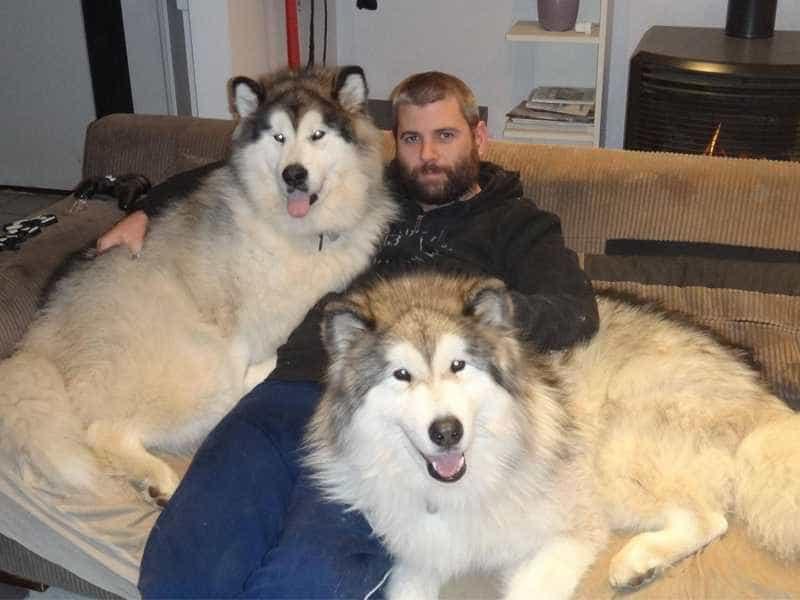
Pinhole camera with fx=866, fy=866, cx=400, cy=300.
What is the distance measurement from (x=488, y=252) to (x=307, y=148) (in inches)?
22.3

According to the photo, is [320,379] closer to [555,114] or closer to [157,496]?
[157,496]

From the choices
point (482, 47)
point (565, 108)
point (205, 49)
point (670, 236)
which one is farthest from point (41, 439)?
point (482, 47)

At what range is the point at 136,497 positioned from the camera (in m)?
2.04

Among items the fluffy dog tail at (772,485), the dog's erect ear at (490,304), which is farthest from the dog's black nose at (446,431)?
the fluffy dog tail at (772,485)

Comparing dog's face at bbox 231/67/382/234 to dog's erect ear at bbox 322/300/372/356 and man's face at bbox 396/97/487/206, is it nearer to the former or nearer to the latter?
man's face at bbox 396/97/487/206

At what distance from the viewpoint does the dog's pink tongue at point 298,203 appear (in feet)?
7.81

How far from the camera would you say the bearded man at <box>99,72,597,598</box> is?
1789 mm

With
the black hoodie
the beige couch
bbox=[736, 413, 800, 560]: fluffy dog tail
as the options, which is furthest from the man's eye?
the beige couch

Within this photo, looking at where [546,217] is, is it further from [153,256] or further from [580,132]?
[580,132]

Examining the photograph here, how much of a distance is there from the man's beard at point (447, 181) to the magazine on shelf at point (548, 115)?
1.97 meters

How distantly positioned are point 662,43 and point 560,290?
2.30 meters

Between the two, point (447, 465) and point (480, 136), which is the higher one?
point (480, 136)

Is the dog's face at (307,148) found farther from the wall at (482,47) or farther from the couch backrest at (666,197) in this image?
the wall at (482,47)

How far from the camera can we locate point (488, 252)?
7.80 feet
